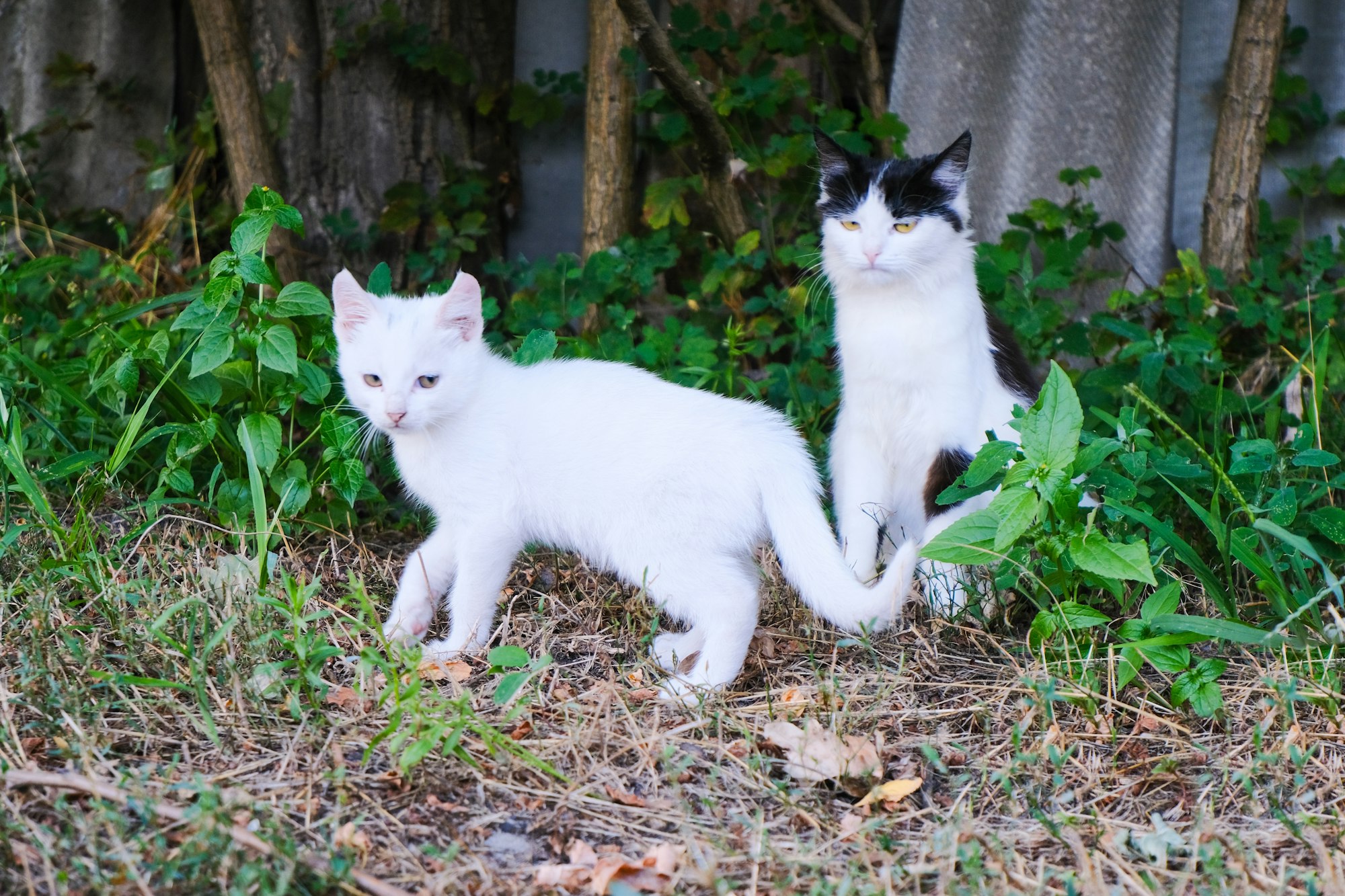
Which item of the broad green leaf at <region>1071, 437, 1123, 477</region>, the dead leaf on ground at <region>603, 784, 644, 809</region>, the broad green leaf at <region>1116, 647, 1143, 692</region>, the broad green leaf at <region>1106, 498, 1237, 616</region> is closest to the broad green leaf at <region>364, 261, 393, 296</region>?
the dead leaf on ground at <region>603, 784, 644, 809</region>

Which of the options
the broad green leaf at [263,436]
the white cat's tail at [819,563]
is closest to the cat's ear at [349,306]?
the broad green leaf at [263,436]

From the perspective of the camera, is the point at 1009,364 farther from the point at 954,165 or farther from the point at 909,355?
the point at 954,165

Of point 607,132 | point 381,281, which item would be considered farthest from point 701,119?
point 381,281

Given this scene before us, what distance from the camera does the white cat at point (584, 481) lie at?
253 centimetres

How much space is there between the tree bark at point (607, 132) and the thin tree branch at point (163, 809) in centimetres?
300

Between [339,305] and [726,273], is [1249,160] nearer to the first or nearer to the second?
[726,273]

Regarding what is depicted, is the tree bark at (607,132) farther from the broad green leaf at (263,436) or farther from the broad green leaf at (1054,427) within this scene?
the broad green leaf at (1054,427)

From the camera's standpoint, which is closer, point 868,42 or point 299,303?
point 299,303

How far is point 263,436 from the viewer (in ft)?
9.57

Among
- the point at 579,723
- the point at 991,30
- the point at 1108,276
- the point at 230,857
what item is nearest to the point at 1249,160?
the point at 1108,276

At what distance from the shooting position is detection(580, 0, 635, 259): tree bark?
436 centimetres

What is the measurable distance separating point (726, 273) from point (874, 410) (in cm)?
157

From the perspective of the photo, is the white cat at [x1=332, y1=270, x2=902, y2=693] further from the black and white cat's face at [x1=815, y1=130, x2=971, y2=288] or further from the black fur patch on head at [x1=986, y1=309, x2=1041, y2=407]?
the black fur patch on head at [x1=986, y1=309, x2=1041, y2=407]

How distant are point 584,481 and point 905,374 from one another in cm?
95
